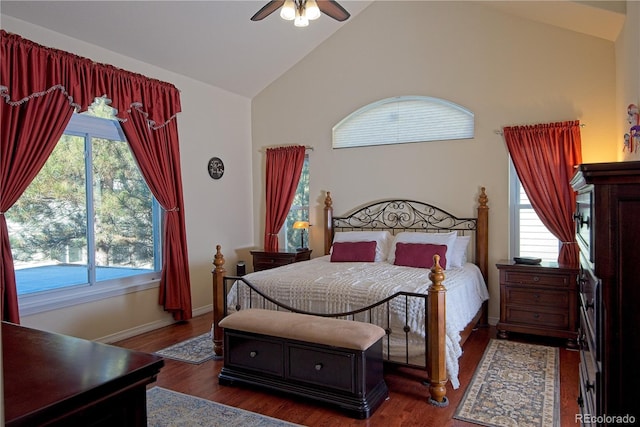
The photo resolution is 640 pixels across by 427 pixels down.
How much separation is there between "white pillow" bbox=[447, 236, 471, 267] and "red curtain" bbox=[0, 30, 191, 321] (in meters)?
2.98

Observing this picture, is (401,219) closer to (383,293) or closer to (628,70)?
(383,293)

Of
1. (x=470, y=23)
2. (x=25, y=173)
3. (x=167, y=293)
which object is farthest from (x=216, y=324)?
(x=470, y=23)

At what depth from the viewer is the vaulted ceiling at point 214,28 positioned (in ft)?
12.1

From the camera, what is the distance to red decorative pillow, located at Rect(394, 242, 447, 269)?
4.28 m

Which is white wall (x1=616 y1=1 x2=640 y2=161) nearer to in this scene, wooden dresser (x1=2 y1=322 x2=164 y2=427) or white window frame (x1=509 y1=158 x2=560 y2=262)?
white window frame (x1=509 y1=158 x2=560 y2=262)

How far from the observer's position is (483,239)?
15.6ft

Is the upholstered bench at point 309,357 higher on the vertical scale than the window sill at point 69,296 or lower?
lower

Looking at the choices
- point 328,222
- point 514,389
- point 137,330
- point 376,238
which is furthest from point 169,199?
point 514,389

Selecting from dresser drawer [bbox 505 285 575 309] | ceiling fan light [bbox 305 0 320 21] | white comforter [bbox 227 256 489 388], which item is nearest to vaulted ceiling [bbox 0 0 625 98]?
ceiling fan light [bbox 305 0 320 21]

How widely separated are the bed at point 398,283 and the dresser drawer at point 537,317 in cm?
32

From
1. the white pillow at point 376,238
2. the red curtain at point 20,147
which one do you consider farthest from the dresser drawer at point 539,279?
the red curtain at point 20,147

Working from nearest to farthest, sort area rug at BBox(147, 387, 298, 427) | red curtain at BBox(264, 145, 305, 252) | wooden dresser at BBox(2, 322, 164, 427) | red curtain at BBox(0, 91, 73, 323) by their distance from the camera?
wooden dresser at BBox(2, 322, 164, 427) < area rug at BBox(147, 387, 298, 427) < red curtain at BBox(0, 91, 73, 323) < red curtain at BBox(264, 145, 305, 252)

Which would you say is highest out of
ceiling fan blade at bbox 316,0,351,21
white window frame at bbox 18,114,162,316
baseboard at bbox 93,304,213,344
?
ceiling fan blade at bbox 316,0,351,21

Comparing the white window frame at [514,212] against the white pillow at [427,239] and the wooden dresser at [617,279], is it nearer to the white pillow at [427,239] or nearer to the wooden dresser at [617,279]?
the white pillow at [427,239]
